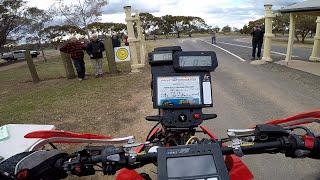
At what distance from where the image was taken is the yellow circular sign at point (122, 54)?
17281 mm

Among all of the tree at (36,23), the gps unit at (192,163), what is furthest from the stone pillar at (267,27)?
the tree at (36,23)

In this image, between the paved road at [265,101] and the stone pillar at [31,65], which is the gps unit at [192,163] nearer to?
the paved road at [265,101]

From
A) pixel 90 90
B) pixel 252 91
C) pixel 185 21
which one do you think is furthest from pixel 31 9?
pixel 185 21

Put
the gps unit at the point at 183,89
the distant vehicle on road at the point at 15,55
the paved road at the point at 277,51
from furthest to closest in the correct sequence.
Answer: the distant vehicle on road at the point at 15,55, the paved road at the point at 277,51, the gps unit at the point at 183,89

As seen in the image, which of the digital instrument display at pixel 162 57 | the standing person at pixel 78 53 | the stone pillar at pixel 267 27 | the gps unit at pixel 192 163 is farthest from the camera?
the stone pillar at pixel 267 27

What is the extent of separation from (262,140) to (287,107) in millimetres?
6931

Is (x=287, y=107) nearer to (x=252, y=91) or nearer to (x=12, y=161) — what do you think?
(x=252, y=91)

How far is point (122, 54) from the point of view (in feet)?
56.9

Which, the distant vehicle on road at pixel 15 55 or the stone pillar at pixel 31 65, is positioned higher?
the stone pillar at pixel 31 65

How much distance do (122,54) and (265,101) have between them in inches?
364

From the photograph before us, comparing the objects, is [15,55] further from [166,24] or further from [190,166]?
[166,24]

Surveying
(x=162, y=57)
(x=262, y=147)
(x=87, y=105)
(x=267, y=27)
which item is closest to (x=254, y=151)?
(x=262, y=147)

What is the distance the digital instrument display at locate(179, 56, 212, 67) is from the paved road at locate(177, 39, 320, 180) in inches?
99.1

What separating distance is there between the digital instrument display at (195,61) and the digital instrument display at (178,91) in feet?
0.35
